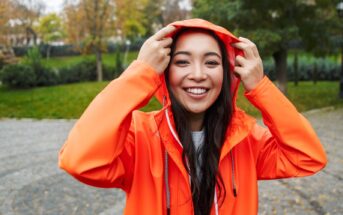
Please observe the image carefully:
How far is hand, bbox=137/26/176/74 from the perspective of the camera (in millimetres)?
1739

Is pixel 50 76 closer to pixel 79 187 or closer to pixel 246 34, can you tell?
pixel 246 34

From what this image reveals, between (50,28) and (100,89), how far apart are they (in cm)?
3276

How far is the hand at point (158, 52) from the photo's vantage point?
5.71 ft

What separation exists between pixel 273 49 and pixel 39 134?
7.56 metres

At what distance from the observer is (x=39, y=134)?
11.2 meters

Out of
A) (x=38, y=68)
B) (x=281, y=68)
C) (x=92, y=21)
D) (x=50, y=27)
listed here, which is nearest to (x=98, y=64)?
(x=92, y=21)

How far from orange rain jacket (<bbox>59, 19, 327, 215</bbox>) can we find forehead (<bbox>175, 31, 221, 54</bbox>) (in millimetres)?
54

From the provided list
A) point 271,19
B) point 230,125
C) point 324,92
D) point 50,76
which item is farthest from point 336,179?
point 50,76

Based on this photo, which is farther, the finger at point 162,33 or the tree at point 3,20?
the tree at point 3,20

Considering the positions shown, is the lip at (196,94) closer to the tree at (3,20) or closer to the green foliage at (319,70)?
the tree at (3,20)

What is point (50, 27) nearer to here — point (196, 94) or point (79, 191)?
point (79, 191)

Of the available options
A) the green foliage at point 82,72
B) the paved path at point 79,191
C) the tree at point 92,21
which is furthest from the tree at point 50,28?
A: the paved path at point 79,191

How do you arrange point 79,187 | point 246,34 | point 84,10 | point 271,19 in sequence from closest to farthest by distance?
point 79,187
point 246,34
point 271,19
point 84,10

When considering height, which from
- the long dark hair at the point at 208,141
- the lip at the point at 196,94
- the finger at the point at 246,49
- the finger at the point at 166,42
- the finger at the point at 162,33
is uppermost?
the finger at the point at 162,33
